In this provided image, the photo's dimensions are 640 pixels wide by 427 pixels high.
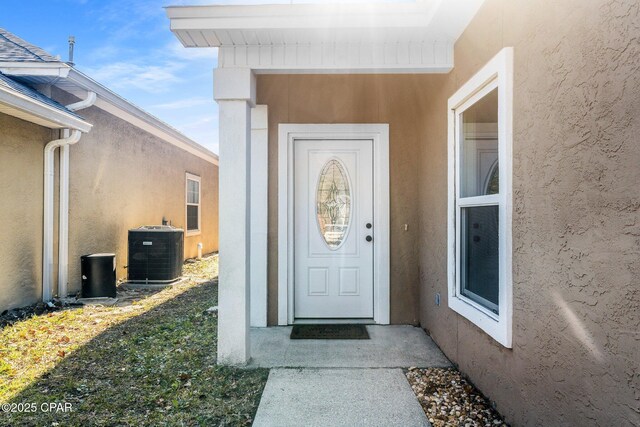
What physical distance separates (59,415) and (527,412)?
2859 millimetres

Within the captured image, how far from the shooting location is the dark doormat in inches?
153

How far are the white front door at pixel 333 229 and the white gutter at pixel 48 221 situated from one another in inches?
142

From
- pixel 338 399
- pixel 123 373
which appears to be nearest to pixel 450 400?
pixel 338 399

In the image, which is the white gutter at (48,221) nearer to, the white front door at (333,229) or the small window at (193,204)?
the white front door at (333,229)

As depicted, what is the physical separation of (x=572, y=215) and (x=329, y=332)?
9.47 ft

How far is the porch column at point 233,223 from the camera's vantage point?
10.3 ft

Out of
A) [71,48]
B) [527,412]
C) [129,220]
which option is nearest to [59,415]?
[527,412]

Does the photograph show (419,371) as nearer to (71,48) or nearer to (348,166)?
(348,166)

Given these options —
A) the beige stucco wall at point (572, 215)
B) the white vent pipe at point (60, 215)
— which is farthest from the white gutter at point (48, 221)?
the beige stucco wall at point (572, 215)

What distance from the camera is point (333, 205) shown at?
4.41 meters

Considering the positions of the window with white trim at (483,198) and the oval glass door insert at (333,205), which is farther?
the oval glass door insert at (333,205)

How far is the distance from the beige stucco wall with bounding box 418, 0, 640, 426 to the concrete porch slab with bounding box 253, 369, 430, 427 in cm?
62

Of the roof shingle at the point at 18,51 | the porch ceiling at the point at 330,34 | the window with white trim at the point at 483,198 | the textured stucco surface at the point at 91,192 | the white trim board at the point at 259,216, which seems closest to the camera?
the window with white trim at the point at 483,198

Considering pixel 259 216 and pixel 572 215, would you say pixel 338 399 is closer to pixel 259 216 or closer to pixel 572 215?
pixel 572 215
